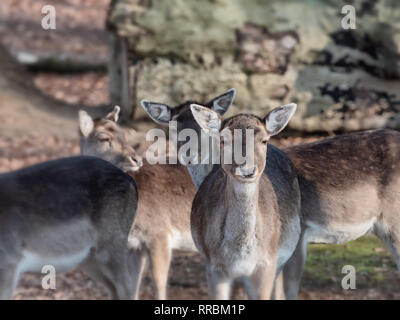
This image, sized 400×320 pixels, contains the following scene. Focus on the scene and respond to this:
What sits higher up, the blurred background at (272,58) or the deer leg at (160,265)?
the blurred background at (272,58)

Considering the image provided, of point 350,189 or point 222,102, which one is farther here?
point 222,102

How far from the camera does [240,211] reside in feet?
18.8

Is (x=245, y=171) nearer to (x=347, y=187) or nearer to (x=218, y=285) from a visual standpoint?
(x=218, y=285)

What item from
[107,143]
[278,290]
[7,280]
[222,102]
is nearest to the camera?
[7,280]

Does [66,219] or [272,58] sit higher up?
[272,58]

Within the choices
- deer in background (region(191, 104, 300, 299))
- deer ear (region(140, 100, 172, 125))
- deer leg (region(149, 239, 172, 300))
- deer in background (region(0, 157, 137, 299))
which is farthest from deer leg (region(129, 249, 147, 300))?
deer in background (region(191, 104, 300, 299))

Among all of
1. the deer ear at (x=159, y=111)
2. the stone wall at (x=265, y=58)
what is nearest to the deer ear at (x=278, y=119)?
the deer ear at (x=159, y=111)

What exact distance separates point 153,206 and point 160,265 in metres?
0.59

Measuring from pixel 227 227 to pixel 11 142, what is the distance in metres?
7.91

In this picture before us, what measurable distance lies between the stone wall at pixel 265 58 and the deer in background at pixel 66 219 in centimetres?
505

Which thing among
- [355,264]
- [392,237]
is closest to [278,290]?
[392,237]

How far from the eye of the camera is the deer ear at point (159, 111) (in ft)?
24.1

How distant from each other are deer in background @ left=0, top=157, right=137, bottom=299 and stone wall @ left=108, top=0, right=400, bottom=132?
16.6 feet

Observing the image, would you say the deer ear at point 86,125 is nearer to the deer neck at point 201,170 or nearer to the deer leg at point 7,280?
the deer neck at point 201,170
